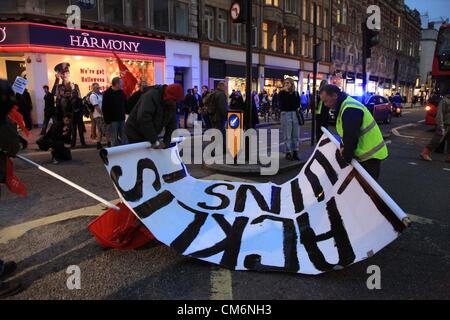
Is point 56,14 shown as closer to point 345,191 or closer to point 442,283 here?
point 345,191

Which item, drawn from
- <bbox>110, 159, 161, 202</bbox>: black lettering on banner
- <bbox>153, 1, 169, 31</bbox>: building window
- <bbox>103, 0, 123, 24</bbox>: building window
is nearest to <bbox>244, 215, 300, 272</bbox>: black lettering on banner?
<bbox>110, 159, 161, 202</bbox>: black lettering on banner

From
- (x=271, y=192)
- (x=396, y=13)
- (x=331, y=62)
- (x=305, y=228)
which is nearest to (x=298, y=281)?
(x=305, y=228)

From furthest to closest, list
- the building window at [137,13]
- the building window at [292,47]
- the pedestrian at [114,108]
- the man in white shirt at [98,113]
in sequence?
the building window at [292,47] < the building window at [137,13] < the man in white shirt at [98,113] < the pedestrian at [114,108]

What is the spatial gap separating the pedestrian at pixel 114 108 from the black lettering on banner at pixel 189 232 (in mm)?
4769

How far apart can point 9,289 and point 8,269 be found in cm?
38

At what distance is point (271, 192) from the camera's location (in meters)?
5.62

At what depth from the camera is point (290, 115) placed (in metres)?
9.17

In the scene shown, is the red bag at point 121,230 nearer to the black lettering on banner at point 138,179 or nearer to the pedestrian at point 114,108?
the black lettering on banner at point 138,179

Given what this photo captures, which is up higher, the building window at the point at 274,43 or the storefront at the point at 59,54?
the building window at the point at 274,43

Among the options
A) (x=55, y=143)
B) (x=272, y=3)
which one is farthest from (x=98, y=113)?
(x=272, y=3)

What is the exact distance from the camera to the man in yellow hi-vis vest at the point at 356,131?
438cm

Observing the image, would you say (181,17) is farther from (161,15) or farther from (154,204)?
(154,204)

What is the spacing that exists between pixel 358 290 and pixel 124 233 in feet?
7.87

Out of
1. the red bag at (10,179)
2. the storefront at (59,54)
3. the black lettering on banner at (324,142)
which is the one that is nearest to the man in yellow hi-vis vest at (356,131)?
the black lettering on banner at (324,142)
